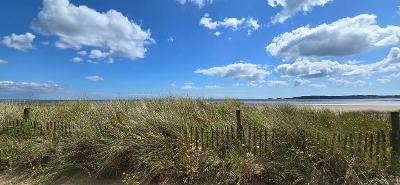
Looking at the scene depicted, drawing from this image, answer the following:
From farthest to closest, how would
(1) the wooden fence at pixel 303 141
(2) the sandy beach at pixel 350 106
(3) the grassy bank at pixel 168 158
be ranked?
(2) the sandy beach at pixel 350 106 < (1) the wooden fence at pixel 303 141 < (3) the grassy bank at pixel 168 158

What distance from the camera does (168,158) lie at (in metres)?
7.87

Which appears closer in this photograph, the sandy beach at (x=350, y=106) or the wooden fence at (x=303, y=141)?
the wooden fence at (x=303, y=141)

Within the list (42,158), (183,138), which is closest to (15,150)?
(42,158)

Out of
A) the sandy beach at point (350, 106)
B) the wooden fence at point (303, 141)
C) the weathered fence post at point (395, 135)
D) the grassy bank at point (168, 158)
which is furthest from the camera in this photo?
the sandy beach at point (350, 106)

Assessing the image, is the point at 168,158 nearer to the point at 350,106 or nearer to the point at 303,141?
the point at 303,141

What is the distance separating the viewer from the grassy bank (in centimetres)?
696

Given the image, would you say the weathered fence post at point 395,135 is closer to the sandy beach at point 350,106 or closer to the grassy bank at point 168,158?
the grassy bank at point 168,158

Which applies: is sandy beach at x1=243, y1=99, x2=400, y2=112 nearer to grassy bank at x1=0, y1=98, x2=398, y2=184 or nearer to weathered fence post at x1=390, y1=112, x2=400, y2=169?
grassy bank at x1=0, y1=98, x2=398, y2=184

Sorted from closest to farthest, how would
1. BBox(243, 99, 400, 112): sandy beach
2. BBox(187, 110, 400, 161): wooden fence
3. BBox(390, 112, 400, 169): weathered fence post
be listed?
BBox(187, 110, 400, 161): wooden fence → BBox(390, 112, 400, 169): weathered fence post → BBox(243, 99, 400, 112): sandy beach

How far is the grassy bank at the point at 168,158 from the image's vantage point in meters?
6.96

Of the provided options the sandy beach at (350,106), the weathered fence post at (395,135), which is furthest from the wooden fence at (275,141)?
the sandy beach at (350,106)

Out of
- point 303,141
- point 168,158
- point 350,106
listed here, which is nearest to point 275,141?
point 303,141

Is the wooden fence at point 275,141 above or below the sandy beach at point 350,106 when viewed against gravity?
below

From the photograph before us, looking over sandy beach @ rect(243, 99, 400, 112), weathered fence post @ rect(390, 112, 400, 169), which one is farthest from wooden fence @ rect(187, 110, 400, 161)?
sandy beach @ rect(243, 99, 400, 112)
